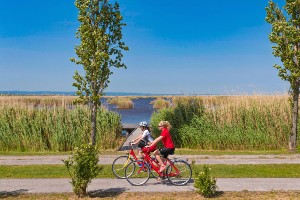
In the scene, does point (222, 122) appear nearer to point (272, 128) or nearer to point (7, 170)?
point (272, 128)

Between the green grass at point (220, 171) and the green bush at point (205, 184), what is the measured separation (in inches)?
96.8

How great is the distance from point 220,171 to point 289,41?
766cm

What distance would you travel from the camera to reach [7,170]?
12.5 meters

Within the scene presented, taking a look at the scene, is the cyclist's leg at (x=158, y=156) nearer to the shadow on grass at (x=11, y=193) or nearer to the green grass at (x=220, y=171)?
the green grass at (x=220, y=171)

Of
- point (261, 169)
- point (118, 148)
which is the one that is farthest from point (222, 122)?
point (261, 169)

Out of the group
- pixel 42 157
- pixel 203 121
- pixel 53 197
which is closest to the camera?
pixel 53 197

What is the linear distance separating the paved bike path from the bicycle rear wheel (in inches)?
6.1

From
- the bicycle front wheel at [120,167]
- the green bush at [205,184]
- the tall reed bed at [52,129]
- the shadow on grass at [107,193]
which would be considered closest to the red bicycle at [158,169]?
the bicycle front wheel at [120,167]

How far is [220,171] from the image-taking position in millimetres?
12039

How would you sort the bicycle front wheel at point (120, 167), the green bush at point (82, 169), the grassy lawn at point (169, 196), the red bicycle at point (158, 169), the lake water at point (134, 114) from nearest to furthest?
the grassy lawn at point (169, 196), the green bush at point (82, 169), the red bicycle at point (158, 169), the bicycle front wheel at point (120, 167), the lake water at point (134, 114)

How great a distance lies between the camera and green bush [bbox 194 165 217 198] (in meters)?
8.84

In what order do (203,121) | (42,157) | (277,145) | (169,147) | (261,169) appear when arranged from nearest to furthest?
1. (169,147)
2. (261,169)
3. (42,157)
4. (277,145)
5. (203,121)

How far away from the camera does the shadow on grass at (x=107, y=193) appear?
9.06 m

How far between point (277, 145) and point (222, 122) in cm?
295
